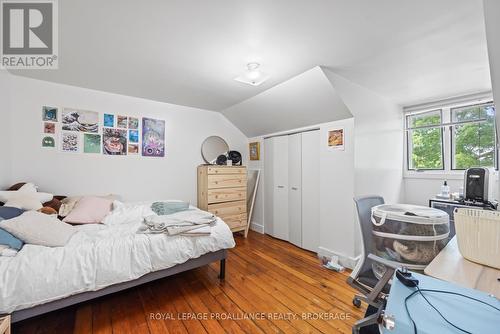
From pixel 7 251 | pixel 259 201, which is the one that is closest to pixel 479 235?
pixel 7 251

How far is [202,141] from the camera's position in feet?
12.2

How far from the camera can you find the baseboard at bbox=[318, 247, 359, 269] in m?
2.52

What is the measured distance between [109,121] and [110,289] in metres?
2.25

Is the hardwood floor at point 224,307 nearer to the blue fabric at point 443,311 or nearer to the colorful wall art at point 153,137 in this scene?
the blue fabric at point 443,311

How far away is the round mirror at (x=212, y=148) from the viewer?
3.73 metres

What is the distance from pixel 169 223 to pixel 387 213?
181 centimetres

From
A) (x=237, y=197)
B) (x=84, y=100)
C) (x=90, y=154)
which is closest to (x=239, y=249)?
(x=237, y=197)

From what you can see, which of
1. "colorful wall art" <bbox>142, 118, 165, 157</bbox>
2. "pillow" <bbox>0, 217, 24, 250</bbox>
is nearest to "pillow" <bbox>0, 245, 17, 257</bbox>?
"pillow" <bbox>0, 217, 24, 250</bbox>

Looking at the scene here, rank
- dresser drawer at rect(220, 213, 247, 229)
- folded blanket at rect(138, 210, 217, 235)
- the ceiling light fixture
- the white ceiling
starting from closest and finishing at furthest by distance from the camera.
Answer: the white ceiling < folded blanket at rect(138, 210, 217, 235) < the ceiling light fixture < dresser drawer at rect(220, 213, 247, 229)

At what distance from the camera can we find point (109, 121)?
291 cm

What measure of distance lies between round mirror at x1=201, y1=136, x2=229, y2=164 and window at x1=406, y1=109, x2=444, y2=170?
3260mm

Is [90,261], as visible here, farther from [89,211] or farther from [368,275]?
[368,275]

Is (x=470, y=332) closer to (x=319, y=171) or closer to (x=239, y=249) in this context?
(x=319, y=171)

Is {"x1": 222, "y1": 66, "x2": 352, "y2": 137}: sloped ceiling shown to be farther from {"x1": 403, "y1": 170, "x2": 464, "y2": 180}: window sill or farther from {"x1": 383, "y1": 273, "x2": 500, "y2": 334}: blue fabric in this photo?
{"x1": 383, "y1": 273, "x2": 500, "y2": 334}: blue fabric
